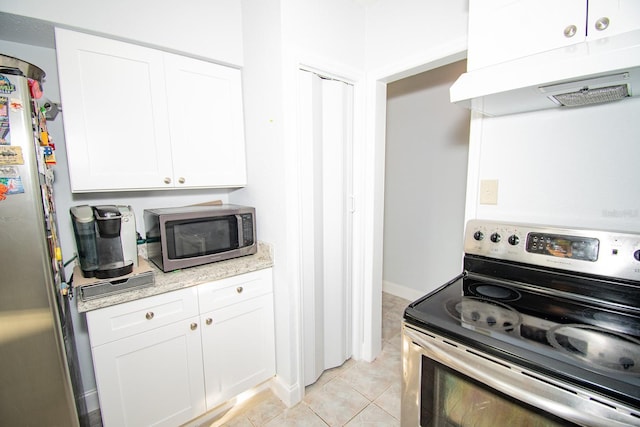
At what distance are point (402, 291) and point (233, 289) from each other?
7.18 ft

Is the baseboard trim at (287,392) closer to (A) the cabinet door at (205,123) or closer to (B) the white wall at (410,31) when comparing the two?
(A) the cabinet door at (205,123)

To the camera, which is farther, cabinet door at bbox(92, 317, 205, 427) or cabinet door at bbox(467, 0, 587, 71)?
cabinet door at bbox(92, 317, 205, 427)

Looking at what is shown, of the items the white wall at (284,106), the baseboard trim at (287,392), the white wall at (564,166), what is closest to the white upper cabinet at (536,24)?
the white wall at (564,166)

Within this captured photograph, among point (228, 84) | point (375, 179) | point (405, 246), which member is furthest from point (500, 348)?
point (405, 246)

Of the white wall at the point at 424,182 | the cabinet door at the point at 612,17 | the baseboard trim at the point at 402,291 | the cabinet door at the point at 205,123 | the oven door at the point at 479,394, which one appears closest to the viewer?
the oven door at the point at 479,394

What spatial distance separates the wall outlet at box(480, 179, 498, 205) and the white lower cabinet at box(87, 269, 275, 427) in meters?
A: 1.26

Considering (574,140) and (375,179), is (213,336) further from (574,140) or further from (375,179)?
(574,140)

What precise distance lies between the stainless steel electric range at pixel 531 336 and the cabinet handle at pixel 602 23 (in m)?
0.68

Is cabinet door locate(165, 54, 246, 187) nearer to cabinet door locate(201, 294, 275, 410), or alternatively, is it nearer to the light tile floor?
cabinet door locate(201, 294, 275, 410)

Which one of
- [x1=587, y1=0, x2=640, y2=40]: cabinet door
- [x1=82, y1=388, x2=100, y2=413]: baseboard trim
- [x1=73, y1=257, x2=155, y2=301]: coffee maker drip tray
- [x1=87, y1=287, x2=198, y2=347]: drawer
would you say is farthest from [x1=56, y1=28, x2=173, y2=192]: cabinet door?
[x1=587, y1=0, x2=640, y2=40]: cabinet door

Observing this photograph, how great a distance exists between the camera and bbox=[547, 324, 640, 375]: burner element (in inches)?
29.0

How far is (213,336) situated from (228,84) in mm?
1502

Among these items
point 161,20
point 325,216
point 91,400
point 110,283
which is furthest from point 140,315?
point 161,20

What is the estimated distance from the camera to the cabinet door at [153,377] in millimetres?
1265
